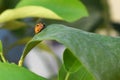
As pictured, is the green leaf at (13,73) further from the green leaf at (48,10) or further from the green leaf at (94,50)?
the green leaf at (48,10)

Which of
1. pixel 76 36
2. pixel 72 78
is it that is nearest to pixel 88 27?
pixel 72 78

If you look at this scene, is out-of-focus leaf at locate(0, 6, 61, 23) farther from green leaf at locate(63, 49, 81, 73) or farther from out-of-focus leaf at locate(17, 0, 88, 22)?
green leaf at locate(63, 49, 81, 73)

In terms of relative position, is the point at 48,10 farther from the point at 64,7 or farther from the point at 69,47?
the point at 69,47

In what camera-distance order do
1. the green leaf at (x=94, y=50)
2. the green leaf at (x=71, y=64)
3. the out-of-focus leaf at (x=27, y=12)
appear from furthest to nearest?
the out-of-focus leaf at (x=27, y=12) → the green leaf at (x=71, y=64) → the green leaf at (x=94, y=50)

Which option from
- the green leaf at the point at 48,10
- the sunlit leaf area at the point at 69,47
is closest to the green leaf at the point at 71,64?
the sunlit leaf area at the point at 69,47

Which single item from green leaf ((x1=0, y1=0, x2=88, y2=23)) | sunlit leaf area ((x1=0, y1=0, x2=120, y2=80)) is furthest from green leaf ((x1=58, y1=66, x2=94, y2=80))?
green leaf ((x1=0, y1=0, x2=88, y2=23))

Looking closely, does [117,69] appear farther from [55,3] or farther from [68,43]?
[55,3]
